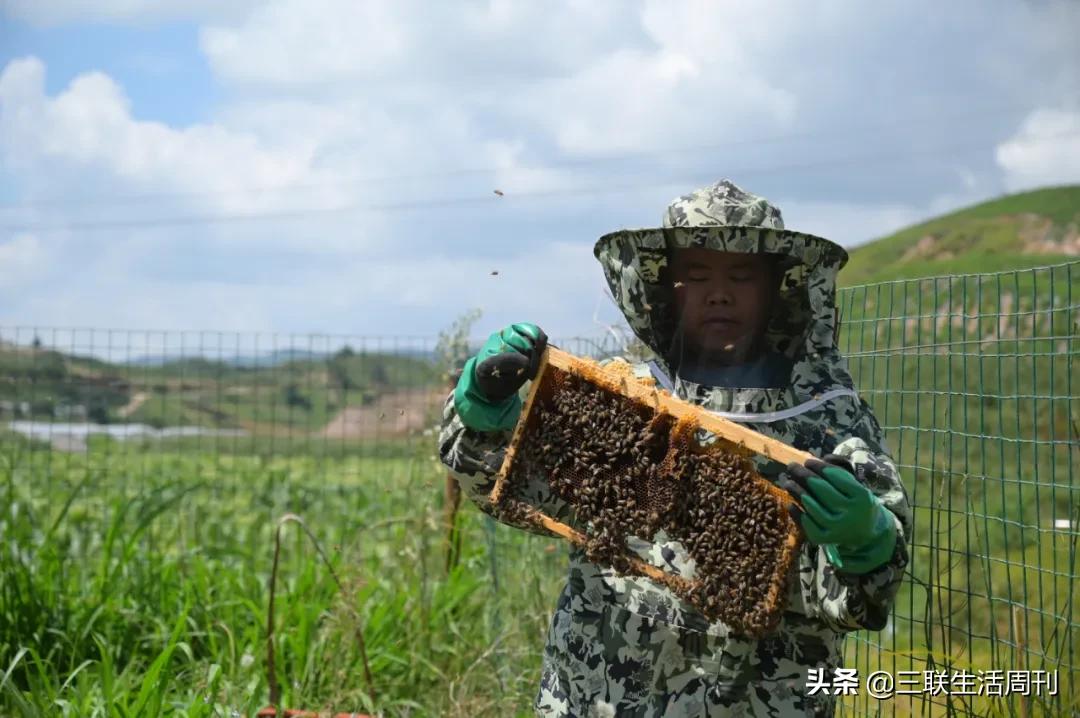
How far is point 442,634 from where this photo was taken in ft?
17.6

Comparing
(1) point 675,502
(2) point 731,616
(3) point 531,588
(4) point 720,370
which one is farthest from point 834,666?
(3) point 531,588

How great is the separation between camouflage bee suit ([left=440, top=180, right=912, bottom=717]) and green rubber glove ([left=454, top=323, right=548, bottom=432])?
10 centimetres

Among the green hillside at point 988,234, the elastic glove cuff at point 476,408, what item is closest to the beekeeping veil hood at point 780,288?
the elastic glove cuff at point 476,408

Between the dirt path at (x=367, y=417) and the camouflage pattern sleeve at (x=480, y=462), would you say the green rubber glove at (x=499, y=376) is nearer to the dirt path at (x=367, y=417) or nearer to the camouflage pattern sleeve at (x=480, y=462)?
the camouflage pattern sleeve at (x=480, y=462)

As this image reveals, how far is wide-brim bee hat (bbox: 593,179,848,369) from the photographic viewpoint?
2.72 metres

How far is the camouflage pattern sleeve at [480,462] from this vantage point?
292 cm

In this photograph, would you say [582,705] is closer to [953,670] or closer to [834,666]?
[834,666]

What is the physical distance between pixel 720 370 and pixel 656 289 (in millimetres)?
288

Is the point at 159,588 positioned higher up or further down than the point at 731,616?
further down

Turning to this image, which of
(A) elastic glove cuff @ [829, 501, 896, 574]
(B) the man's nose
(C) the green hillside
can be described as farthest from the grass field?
(C) the green hillside

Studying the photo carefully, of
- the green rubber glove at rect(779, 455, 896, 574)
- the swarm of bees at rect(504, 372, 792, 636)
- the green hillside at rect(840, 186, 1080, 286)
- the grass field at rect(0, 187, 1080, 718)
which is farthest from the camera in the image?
the green hillside at rect(840, 186, 1080, 286)

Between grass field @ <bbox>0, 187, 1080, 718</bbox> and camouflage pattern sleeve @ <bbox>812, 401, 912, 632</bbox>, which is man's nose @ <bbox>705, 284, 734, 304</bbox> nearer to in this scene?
camouflage pattern sleeve @ <bbox>812, 401, 912, 632</bbox>

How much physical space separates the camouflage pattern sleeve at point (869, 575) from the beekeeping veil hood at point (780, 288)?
20 centimetres

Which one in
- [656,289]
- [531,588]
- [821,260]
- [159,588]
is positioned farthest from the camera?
[159,588]
